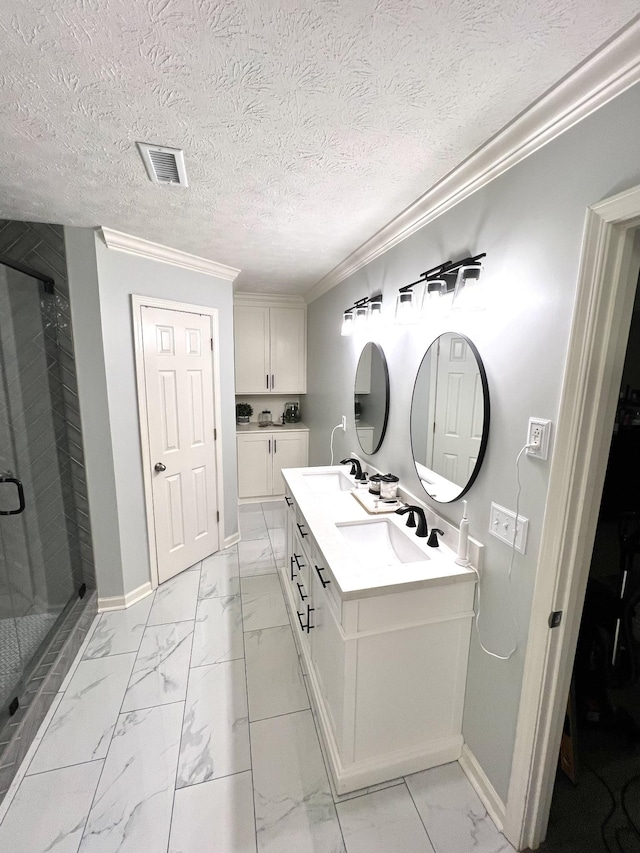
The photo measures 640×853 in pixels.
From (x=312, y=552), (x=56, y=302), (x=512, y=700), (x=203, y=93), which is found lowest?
(x=512, y=700)

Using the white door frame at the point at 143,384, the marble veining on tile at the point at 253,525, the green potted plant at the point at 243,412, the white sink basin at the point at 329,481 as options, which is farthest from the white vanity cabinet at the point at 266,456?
the white sink basin at the point at 329,481

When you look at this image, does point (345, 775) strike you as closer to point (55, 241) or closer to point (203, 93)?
point (203, 93)

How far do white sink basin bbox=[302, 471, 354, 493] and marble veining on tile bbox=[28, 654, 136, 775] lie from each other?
1473 mm

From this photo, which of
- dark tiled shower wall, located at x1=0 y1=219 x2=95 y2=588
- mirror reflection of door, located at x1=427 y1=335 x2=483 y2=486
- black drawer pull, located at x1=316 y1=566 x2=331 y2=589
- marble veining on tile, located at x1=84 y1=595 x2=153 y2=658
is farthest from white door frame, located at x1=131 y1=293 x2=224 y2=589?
mirror reflection of door, located at x1=427 y1=335 x2=483 y2=486

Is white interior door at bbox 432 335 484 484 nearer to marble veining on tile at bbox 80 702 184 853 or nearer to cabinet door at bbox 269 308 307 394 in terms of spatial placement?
marble veining on tile at bbox 80 702 184 853

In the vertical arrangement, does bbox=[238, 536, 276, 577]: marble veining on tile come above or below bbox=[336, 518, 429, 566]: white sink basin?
below

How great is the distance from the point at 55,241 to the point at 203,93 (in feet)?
5.47

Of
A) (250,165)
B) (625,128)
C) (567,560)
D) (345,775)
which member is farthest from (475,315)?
(345,775)

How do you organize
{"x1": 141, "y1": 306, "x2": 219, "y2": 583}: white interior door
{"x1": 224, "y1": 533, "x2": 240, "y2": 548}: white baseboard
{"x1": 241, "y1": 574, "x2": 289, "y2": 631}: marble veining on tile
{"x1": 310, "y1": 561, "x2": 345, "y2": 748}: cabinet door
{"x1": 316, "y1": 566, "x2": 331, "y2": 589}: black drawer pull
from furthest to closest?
{"x1": 224, "y1": 533, "x2": 240, "y2": 548}: white baseboard, {"x1": 141, "y1": 306, "x2": 219, "y2": 583}: white interior door, {"x1": 241, "y1": 574, "x2": 289, "y2": 631}: marble veining on tile, {"x1": 316, "y1": 566, "x2": 331, "y2": 589}: black drawer pull, {"x1": 310, "y1": 561, "x2": 345, "y2": 748}: cabinet door

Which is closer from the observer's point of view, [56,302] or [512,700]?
[512,700]

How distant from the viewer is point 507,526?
1323mm

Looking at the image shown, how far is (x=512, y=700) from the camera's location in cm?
132

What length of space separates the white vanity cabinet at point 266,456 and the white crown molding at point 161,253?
1.85m

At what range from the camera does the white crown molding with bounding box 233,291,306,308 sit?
13.8 ft
